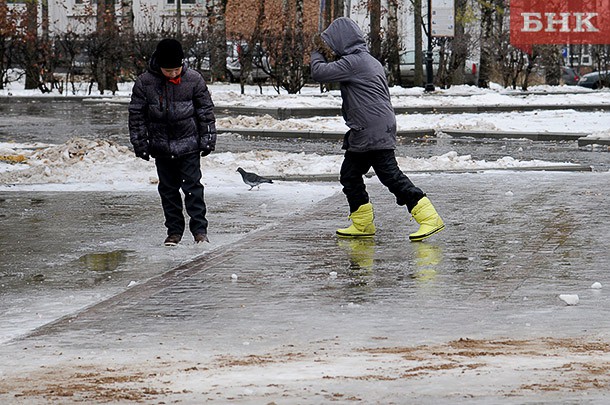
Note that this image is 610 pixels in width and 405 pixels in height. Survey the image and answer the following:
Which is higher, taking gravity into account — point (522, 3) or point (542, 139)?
point (522, 3)

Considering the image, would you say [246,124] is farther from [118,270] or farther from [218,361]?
[218,361]

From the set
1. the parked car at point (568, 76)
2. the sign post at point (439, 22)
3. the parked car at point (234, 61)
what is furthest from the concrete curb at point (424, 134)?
the parked car at point (568, 76)

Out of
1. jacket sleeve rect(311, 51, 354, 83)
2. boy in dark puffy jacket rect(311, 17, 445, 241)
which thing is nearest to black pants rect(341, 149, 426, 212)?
boy in dark puffy jacket rect(311, 17, 445, 241)

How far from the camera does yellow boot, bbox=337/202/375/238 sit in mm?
9656

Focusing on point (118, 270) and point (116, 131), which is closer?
point (118, 270)

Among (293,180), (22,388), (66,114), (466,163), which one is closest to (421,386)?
(22,388)

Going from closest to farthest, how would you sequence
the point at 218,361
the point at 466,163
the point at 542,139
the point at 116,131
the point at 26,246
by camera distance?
the point at 218,361, the point at 26,246, the point at 466,163, the point at 542,139, the point at 116,131

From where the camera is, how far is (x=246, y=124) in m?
23.3

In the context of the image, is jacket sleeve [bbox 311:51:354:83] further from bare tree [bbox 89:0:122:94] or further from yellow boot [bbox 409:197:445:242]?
bare tree [bbox 89:0:122:94]

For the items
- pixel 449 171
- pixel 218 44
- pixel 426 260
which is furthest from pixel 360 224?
pixel 218 44

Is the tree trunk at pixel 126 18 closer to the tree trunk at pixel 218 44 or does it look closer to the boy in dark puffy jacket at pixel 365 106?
the tree trunk at pixel 218 44

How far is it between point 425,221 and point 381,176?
0.49m

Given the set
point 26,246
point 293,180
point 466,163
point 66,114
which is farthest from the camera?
point 66,114

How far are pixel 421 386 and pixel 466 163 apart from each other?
9870 mm
